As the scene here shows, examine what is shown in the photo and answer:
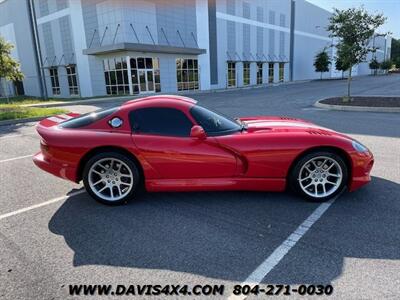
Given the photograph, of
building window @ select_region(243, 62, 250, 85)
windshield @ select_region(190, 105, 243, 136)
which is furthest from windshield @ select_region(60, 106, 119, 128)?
building window @ select_region(243, 62, 250, 85)

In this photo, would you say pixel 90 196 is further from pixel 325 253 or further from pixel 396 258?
pixel 396 258

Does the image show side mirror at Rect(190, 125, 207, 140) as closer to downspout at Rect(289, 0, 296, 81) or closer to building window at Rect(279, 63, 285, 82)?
building window at Rect(279, 63, 285, 82)

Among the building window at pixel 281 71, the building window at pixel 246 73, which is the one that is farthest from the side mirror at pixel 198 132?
the building window at pixel 281 71

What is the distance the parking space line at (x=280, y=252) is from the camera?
8.24 ft

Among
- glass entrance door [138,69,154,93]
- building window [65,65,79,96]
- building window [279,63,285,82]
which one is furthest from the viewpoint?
building window [279,63,285,82]

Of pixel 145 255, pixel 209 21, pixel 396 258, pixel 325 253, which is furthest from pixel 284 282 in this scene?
pixel 209 21

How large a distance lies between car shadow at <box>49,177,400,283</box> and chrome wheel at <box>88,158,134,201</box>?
181mm

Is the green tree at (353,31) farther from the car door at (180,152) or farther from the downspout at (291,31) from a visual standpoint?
the downspout at (291,31)

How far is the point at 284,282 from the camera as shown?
8.16ft

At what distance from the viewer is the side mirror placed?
147 inches

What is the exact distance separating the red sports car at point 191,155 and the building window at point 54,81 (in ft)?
113

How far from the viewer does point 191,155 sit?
3797 mm

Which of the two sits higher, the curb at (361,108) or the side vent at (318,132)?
the side vent at (318,132)

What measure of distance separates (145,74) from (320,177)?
86.6 feet
